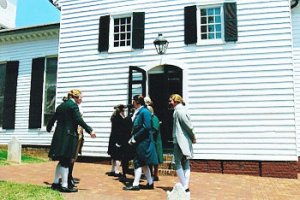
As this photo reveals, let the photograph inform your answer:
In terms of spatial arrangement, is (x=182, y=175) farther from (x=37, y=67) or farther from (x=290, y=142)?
(x=37, y=67)

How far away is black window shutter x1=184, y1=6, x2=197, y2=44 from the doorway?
3.53ft

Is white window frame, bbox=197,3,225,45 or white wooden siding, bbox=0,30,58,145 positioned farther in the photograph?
white wooden siding, bbox=0,30,58,145

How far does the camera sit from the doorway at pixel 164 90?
11.3m

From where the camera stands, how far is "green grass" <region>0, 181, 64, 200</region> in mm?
5715

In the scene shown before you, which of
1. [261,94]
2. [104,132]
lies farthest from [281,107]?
[104,132]

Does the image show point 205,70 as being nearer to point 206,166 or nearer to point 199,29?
A: point 199,29

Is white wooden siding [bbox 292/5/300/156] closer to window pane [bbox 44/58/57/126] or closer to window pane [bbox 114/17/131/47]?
window pane [bbox 114/17/131/47]

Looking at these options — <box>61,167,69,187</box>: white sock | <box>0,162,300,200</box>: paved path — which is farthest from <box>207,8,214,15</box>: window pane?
<box>61,167,69,187</box>: white sock

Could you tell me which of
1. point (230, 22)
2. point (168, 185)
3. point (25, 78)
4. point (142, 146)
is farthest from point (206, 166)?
point (25, 78)

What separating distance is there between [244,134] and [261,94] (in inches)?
53.1

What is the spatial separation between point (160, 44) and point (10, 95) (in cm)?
861

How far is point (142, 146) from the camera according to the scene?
7.09 meters

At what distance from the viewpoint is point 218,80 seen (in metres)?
10.6

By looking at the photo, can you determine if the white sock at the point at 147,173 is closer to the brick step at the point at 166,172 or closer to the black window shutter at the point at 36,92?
the brick step at the point at 166,172
